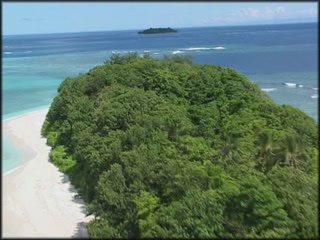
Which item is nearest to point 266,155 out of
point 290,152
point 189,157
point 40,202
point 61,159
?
point 290,152

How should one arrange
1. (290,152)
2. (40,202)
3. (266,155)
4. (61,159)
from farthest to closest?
(61,159)
(40,202)
(266,155)
(290,152)

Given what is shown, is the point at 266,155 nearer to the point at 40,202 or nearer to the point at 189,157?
the point at 189,157

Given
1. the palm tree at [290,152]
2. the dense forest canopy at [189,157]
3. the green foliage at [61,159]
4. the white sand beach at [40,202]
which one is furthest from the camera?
the green foliage at [61,159]

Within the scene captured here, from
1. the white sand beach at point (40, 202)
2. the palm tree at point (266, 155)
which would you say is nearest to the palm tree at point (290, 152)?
the palm tree at point (266, 155)

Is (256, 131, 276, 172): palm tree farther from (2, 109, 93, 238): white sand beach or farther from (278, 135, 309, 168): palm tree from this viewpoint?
(2, 109, 93, 238): white sand beach

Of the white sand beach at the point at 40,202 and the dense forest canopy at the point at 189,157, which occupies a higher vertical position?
the dense forest canopy at the point at 189,157

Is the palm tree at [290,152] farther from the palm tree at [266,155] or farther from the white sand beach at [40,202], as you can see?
the white sand beach at [40,202]

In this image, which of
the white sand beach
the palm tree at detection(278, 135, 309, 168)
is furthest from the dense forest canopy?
the white sand beach
